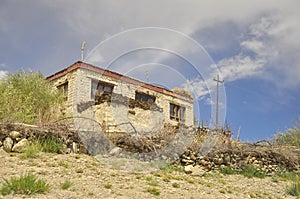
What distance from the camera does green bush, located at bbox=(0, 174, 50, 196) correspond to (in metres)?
5.71

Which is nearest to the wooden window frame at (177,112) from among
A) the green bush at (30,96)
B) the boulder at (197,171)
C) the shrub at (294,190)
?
the green bush at (30,96)

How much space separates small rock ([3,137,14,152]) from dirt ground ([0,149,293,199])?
19cm

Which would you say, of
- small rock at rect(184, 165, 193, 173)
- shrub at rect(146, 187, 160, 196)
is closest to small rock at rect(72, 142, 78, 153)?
small rock at rect(184, 165, 193, 173)

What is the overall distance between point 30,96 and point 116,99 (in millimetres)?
3607

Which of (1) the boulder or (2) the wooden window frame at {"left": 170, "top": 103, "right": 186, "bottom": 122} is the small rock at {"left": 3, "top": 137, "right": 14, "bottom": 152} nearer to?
(1) the boulder

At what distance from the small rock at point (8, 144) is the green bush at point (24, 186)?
→ 3.04 m

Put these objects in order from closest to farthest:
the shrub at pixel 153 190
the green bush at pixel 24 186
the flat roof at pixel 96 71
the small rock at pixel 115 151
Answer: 1. the green bush at pixel 24 186
2. the shrub at pixel 153 190
3. the small rock at pixel 115 151
4. the flat roof at pixel 96 71

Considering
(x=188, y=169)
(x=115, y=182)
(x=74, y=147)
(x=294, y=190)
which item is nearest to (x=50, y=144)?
(x=74, y=147)

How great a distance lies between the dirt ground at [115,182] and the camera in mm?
6641

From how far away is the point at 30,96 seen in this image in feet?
47.1

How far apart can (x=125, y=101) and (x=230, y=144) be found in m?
5.13

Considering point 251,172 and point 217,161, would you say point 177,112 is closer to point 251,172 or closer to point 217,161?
point 217,161

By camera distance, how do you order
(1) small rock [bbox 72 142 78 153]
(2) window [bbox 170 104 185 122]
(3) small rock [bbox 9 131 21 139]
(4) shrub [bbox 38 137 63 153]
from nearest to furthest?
→ (3) small rock [bbox 9 131 21 139], (4) shrub [bbox 38 137 63 153], (1) small rock [bbox 72 142 78 153], (2) window [bbox 170 104 185 122]

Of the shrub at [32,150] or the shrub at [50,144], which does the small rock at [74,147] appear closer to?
the shrub at [50,144]
